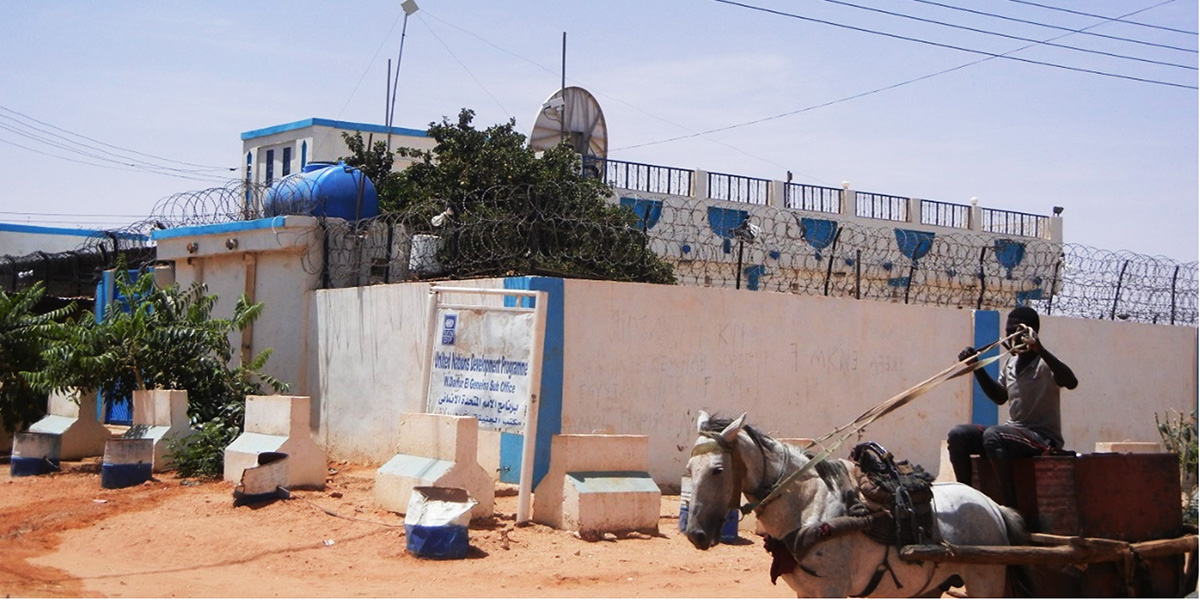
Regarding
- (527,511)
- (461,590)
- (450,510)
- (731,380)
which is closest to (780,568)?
(461,590)

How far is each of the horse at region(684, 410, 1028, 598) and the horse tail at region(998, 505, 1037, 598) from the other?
187 mm

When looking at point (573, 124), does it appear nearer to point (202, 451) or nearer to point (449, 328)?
point (202, 451)

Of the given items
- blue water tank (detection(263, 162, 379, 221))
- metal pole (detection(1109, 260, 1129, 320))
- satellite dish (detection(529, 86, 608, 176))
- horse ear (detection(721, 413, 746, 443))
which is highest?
satellite dish (detection(529, 86, 608, 176))

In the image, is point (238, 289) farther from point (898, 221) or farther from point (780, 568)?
point (898, 221)

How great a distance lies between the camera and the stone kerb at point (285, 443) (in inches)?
474

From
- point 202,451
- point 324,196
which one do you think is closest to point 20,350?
point 202,451

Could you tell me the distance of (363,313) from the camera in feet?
47.9

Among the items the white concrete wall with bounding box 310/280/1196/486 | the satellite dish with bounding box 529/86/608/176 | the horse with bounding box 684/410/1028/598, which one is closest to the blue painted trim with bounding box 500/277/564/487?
the white concrete wall with bounding box 310/280/1196/486

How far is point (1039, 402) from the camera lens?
6391 millimetres

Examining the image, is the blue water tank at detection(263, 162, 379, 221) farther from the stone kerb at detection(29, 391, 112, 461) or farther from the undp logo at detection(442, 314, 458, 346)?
the undp logo at detection(442, 314, 458, 346)

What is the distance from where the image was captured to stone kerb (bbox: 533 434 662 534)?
9703mm

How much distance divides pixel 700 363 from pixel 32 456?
26.7 feet

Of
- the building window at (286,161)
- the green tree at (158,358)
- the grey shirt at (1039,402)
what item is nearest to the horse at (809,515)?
the grey shirt at (1039,402)

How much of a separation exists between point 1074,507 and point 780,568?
1.70m
